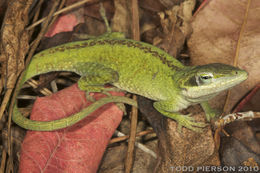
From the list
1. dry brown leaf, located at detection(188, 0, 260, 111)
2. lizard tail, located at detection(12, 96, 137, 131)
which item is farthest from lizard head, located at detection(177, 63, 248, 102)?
lizard tail, located at detection(12, 96, 137, 131)

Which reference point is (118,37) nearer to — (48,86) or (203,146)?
(48,86)

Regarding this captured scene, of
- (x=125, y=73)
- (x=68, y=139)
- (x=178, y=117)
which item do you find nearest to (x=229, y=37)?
(x=178, y=117)

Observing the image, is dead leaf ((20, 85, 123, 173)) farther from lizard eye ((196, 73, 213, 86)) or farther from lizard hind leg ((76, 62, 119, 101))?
lizard eye ((196, 73, 213, 86))

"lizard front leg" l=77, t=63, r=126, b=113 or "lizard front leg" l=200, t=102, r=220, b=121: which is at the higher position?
"lizard front leg" l=77, t=63, r=126, b=113

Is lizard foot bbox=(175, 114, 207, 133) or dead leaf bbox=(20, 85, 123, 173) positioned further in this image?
lizard foot bbox=(175, 114, 207, 133)

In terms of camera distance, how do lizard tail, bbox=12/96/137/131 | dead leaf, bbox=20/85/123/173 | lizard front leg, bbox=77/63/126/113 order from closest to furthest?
dead leaf, bbox=20/85/123/173, lizard tail, bbox=12/96/137/131, lizard front leg, bbox=77/63/126/113

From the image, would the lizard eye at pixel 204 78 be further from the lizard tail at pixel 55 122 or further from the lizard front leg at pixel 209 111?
the lizard tail at pixel 55 122

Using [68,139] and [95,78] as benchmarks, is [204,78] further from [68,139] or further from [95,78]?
[68,139]
